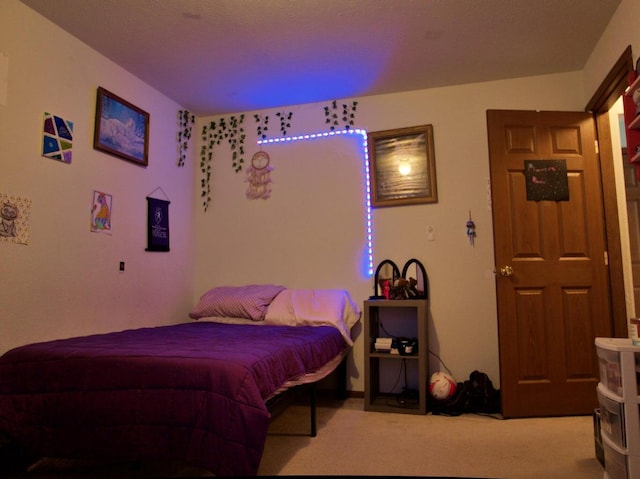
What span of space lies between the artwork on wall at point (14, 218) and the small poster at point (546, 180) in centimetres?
318

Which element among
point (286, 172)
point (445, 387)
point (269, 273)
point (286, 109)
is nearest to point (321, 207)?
point (286, 172)

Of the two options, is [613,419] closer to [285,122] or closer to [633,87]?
[633,87]

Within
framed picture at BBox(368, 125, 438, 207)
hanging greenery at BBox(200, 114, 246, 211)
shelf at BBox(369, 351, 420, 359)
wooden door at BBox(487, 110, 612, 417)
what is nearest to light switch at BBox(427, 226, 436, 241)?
framed picture at BBox(368, 125, 438, 207)

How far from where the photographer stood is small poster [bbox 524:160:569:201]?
9.85 ft

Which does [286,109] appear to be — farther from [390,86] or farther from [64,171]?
[64,171]

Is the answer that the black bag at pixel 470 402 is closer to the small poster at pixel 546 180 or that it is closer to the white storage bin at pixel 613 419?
the white storage bin at pixel 613 419

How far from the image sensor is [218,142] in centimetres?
411

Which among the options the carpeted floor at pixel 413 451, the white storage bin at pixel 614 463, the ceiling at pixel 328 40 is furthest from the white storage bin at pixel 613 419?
the ceiling at pixel 328 40

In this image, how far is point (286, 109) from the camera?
12.9ft

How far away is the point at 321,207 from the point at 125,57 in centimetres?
186

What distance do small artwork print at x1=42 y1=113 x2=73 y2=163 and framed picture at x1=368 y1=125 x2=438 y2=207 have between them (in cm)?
222

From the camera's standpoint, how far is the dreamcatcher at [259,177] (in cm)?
392

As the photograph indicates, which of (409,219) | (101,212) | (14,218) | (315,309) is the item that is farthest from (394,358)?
(14,218)

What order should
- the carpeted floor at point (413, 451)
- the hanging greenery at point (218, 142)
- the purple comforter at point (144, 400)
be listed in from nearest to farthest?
1. the purple comforter at point (144, 400)
2. the carpeted floor at point (413, 451)
3. the hanging greenery at point (218, 142)
